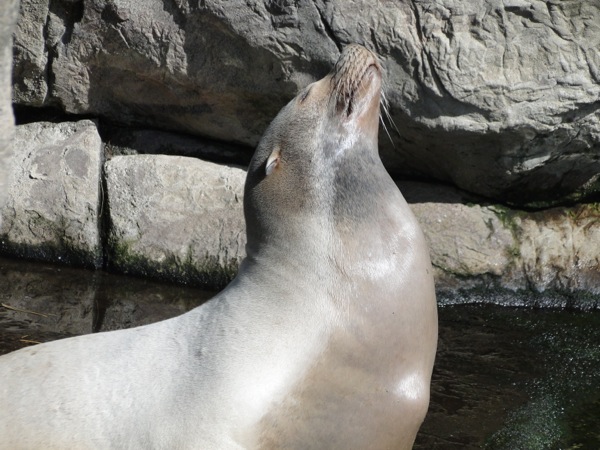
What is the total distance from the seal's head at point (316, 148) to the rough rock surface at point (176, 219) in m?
2.56

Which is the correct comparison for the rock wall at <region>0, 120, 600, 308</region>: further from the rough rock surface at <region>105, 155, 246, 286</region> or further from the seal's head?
the seal's head

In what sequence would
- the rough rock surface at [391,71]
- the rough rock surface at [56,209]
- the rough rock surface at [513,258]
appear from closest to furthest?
the rough rock surface at [391,71] < the rough rock surface at [513,258] < the rough rock surface at [56,209]

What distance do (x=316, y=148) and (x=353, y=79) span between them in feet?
1.38

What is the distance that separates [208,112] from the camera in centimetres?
743

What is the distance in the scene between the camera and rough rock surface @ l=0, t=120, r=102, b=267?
23.7 feet

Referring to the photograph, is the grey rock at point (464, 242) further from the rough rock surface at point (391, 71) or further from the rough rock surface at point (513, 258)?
the rough rock surface at point (391, 71)

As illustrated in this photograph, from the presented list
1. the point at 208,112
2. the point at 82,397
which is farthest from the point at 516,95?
the point at 82,397

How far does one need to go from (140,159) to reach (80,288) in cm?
107

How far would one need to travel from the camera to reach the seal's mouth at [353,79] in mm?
4531

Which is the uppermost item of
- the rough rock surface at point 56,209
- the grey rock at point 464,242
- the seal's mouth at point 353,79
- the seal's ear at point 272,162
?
the seal's mouth at point 353,79

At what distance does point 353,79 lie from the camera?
4602 mm

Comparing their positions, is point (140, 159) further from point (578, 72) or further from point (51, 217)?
point (578, 72)

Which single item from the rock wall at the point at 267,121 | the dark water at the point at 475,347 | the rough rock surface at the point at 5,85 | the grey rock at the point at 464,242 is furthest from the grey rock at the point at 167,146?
the rough rock surface at the point at 5,85

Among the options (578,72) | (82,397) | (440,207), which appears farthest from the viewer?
(440,207)
